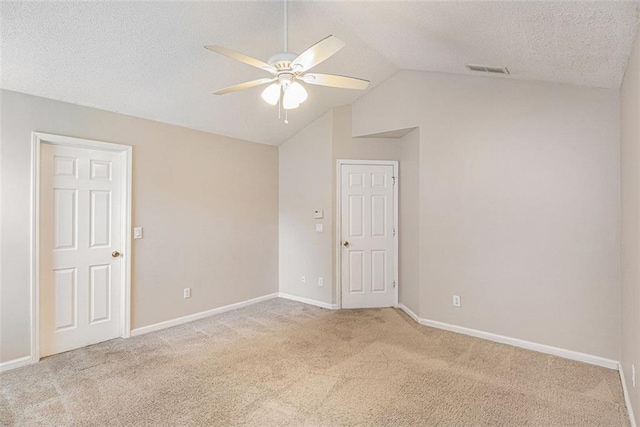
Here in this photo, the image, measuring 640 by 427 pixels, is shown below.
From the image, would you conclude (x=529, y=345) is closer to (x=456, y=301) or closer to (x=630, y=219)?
(x=456, y=301)

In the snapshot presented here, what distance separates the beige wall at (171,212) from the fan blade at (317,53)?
7.95 feet

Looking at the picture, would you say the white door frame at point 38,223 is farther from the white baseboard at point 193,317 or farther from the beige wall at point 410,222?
the beige wall at point 410,222

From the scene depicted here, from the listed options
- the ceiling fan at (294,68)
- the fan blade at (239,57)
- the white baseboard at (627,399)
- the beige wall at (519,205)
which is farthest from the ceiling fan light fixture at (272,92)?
the white baseboard at (627,399)

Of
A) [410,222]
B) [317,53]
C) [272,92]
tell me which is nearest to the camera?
[317,53]

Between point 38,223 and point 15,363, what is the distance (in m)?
1.22

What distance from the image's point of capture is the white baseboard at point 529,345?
9.75 ft

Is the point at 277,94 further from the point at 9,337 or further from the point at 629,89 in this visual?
the point at 9,337

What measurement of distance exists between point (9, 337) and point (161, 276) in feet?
4.56

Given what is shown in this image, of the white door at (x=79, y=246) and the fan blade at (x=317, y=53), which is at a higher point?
the fan blade at (x=317, y=53)

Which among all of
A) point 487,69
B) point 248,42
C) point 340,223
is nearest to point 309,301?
point 340,223

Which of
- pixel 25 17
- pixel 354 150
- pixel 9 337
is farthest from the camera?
pixel 354 150

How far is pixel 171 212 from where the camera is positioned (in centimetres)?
408

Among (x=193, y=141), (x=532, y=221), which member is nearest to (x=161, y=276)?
(x=193, y=141)

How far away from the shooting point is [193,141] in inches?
168
